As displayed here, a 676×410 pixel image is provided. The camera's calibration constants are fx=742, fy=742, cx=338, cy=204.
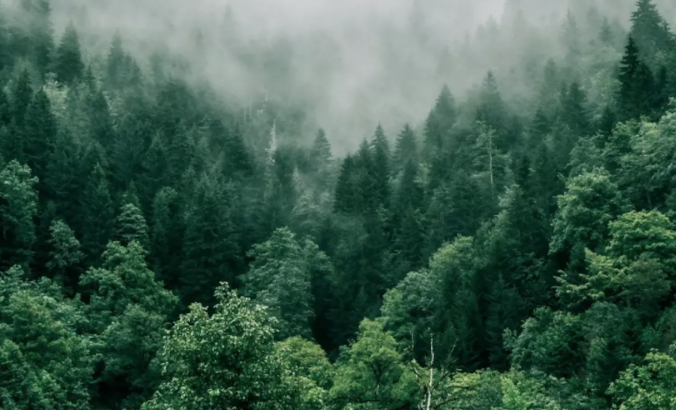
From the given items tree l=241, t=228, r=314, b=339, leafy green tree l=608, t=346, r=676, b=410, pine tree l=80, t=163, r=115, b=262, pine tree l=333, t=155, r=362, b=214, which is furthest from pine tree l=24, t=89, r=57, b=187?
leafy green tree l=608, t=346, r=676, b=410

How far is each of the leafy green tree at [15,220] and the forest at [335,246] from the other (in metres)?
0.30

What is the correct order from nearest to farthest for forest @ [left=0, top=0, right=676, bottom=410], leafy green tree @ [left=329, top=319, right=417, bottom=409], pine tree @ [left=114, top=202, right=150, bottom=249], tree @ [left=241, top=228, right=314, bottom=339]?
forest @ [left=0, top=0, right=676, bottom=410]
leafy green tree @ [left=329, top=319, right=417, bottom=409]
tree @ [left=241, top=228, right=314, bottom=339]
pine tree @ [left=114, top=202, right=150, bottom=249]

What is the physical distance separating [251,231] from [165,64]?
93374 mm

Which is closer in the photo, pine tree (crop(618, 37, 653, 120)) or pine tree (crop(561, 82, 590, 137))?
pine tree (crop(618, 37, 653, 120))

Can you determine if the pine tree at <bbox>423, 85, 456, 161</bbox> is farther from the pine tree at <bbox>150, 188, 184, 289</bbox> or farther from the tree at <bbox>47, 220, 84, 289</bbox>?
the tree at <bbox>47, 220, 84, 289</bbox>

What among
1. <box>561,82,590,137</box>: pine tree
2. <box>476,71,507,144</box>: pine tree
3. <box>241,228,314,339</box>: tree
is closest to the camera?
<box>241,228,314,339</box>: tree

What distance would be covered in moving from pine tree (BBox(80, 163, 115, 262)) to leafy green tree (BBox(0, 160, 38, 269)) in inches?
264

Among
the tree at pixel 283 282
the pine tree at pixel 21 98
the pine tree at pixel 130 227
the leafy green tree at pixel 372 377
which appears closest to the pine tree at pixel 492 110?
the tree at pixel 283 282

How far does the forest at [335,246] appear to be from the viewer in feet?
173

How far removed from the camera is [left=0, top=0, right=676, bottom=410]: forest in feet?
173

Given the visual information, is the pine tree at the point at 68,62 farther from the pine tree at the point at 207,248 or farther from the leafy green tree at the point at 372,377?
the leafy green tree at the point at 372,377

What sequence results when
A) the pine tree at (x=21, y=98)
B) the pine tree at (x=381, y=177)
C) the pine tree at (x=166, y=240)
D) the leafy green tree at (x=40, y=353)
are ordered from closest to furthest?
the leafy green tree at (x=40, y=353) < the pine tree at (x=166, y=240) < the pine tree at (x=21, y=98) < the pine tree at (x=381, y=177)

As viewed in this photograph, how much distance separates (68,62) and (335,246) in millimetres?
74107

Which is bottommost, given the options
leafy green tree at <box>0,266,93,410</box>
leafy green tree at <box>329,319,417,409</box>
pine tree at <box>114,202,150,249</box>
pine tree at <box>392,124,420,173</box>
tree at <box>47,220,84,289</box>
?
leafy green tree at <box>329,319,417,409</box>
